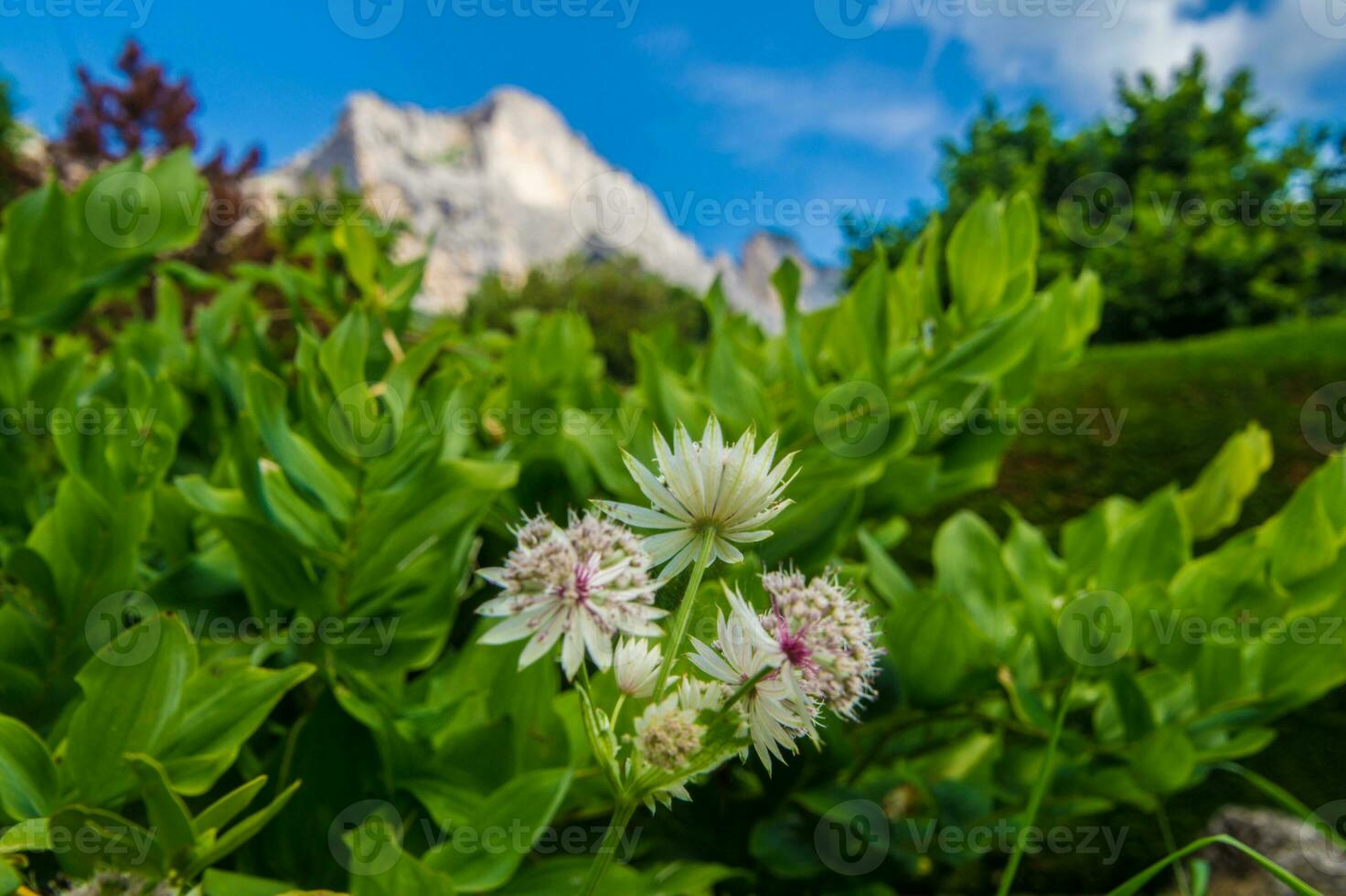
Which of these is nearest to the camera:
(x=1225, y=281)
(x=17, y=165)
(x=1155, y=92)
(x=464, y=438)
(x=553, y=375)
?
(x=464, y=438)

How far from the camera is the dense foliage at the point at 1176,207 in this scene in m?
14.4

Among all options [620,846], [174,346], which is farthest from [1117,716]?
[174,346]

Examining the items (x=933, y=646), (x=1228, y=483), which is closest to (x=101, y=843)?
(x=933, y=646)

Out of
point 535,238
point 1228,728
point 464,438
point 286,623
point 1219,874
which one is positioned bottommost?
point 1219,874

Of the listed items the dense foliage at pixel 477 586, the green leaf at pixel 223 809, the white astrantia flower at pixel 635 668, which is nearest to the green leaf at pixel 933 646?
the dense foliage at pixel 477 586

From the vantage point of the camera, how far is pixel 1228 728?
46.2 inches

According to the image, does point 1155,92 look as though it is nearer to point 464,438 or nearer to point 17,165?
point 17,165

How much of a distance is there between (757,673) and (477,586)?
2.39ft

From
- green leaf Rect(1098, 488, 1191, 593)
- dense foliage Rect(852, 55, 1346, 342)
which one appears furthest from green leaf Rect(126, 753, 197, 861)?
dense foliage Rect(852, 55, 1346, 342)

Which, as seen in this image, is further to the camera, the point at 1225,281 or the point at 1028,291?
the point at 1225,281

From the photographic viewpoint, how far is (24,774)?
60cm

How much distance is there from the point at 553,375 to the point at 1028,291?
0.72 metres

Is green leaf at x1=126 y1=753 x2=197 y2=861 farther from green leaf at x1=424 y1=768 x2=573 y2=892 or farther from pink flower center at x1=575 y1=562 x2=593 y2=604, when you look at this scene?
pink flower center at x1=575 y1=562 x2=593 y2=604

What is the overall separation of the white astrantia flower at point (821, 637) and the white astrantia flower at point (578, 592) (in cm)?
7
